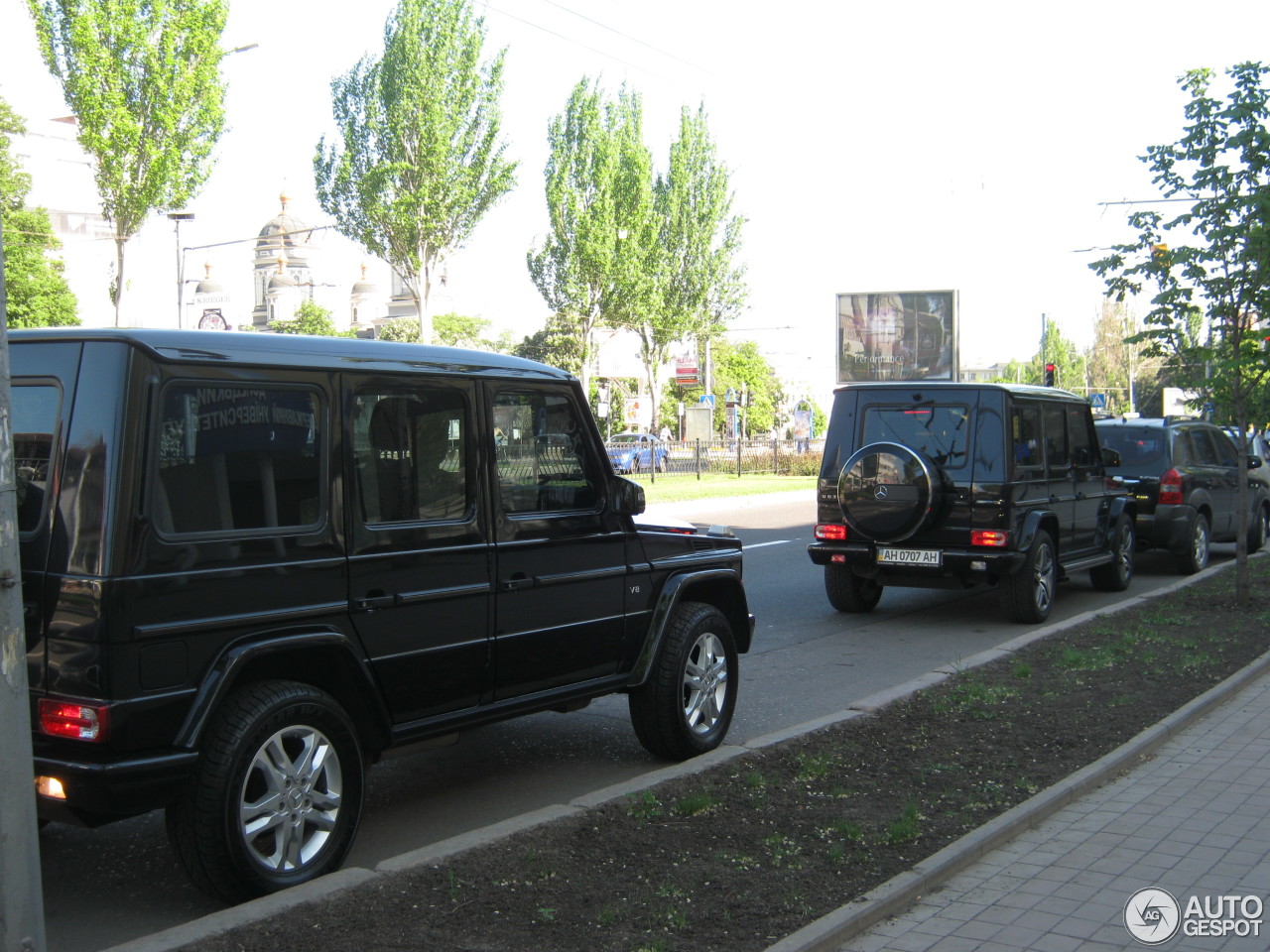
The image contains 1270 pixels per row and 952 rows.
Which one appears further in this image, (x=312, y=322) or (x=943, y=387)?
(x=312, y=322)

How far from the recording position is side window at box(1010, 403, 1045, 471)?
33.2 feet

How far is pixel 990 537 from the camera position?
32.6 ft

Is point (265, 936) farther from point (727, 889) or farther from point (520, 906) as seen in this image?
point (727, 889)

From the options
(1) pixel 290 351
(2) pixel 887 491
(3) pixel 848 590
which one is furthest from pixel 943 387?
(1) pixel 290 351

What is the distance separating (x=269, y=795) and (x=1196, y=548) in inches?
487

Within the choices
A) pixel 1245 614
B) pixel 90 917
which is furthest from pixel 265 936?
pixel 1245 614

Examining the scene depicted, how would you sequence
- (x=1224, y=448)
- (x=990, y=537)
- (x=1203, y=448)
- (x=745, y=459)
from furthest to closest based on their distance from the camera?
(x=745, y=459), (x=1224, y=448), (x=1203, y=448), (x=990, y=537)

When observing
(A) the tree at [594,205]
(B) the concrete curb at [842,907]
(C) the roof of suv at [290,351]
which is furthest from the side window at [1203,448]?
(A) the tree at [594,205]

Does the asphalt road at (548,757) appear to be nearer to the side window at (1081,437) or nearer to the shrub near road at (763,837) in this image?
the shrub near road at (763,837)

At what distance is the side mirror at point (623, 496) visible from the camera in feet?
18.5

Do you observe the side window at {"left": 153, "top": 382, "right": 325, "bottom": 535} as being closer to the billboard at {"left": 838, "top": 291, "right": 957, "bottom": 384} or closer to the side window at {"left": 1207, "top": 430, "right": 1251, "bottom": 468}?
the side window at {"left": 1207, "top": 430, "right": 1251, "bottom": 468}

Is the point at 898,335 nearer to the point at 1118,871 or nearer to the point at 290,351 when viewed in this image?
the point at 1118,871

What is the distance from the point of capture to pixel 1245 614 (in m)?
10.4

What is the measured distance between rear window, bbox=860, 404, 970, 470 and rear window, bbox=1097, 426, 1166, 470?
4.43 metres
